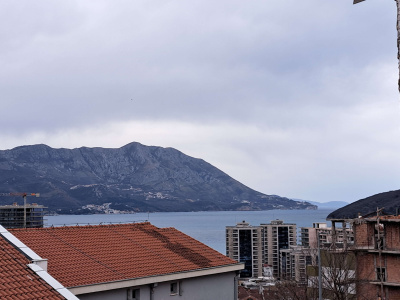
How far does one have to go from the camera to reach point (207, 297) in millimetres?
23000

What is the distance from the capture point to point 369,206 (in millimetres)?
43281

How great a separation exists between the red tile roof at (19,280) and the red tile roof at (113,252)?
4.67 m

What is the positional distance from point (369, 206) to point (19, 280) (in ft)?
117

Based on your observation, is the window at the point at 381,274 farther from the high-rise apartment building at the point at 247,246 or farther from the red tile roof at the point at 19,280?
the high-rise apartment building at the point at 247,246

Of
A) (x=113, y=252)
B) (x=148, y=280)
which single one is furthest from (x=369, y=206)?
(x=148, y=280)

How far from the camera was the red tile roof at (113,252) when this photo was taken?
1888 cm

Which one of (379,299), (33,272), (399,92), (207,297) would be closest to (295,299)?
(379,299)

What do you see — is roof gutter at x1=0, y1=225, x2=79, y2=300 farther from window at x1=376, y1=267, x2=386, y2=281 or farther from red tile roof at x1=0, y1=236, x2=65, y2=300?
window at x1=376, y1=267, x2=386, y2=281

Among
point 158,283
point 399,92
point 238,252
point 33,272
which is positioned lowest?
point 238,252

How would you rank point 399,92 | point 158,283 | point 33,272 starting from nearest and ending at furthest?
point 399,92, point 33,272, point 158,283

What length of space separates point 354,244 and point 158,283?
12.5 metres

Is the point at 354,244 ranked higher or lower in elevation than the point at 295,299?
higher

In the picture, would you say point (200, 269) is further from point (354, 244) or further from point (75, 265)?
point (354, 244)

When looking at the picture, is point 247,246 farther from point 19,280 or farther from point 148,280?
point 19,280
